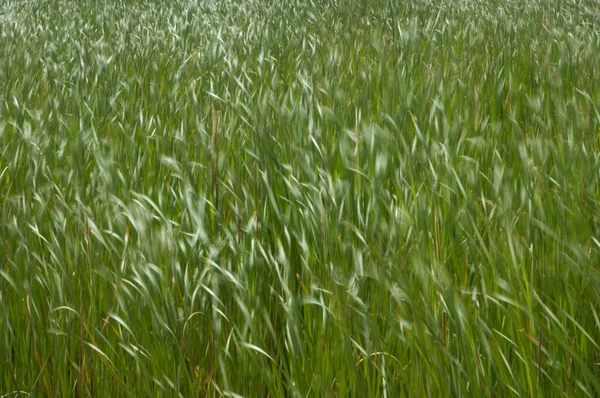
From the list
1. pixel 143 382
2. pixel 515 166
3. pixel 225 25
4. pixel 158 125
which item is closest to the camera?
pixel 143 382

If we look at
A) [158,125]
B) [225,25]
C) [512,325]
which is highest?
[512,325]

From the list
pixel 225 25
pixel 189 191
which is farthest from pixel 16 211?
pixel 225 25

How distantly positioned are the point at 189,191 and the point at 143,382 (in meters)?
0.55

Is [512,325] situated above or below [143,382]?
above

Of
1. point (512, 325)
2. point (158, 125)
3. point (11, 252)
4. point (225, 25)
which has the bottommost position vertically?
point (225, 25)

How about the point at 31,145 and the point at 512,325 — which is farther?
the point at 31,145

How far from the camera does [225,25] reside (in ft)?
17.6

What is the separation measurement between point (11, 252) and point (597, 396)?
1201 millimetres

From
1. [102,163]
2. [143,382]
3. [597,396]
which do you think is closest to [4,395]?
[143,382]

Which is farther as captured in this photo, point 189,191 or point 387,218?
point 387,218

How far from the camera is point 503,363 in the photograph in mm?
1326

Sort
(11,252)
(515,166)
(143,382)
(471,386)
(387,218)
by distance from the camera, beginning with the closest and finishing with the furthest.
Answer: (471,386), (143,382), (11,252), (387,218), (515,166)

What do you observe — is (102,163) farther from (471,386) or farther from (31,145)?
(471,386)

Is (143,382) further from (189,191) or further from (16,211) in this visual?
(16,211)
